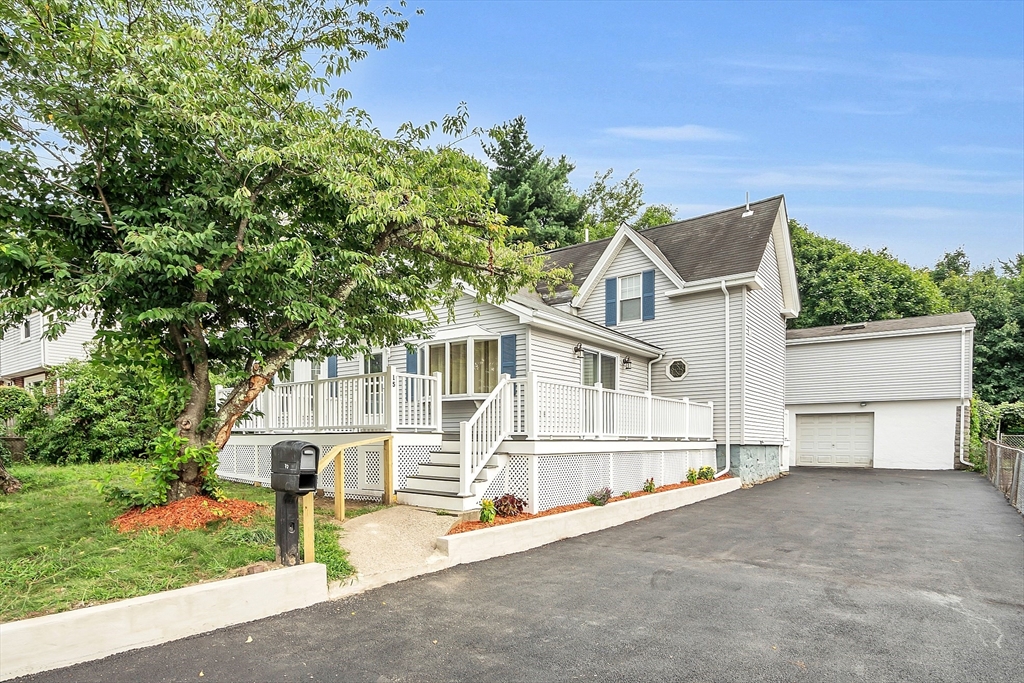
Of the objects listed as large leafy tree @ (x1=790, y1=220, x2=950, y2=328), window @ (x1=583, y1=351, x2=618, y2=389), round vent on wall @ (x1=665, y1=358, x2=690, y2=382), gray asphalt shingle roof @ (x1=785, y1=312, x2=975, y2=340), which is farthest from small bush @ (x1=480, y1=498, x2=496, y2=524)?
large leafy tree @ (x1=790, y1=220, x2=950, y2=328)

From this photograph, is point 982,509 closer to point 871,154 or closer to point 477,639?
point 477,639

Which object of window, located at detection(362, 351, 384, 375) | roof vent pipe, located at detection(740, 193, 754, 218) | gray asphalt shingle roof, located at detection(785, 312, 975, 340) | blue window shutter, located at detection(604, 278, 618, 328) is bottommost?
window, located at detection(362, 351, 384, 375)

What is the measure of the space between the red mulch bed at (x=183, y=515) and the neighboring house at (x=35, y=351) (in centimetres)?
1548

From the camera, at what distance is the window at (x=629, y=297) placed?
56.9ft

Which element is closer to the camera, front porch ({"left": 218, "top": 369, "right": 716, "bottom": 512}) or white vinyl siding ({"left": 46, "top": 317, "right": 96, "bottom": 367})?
front porch ({"left": 218, "top": 369, "right": 716, "bottom": 512})

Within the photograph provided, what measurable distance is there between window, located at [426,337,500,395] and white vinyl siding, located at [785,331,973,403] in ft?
49.4

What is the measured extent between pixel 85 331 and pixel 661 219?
29.4m

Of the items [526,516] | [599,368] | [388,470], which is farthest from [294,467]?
[599,368]

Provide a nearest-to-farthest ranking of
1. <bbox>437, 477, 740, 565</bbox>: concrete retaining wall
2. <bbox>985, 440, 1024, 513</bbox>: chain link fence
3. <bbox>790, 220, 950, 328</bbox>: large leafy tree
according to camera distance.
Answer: <bbox>437, 477, 740, 565</bbox>: concrete retaining wall < <bbox>985, 440, 1024, 513</bbox>: chain link fence < <bbox>790, 220, 950, 328</bbox>: large leafy tree

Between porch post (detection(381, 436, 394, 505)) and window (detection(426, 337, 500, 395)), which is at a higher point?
window (detection(426, 337, 500, 395))

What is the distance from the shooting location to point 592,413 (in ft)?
35.0

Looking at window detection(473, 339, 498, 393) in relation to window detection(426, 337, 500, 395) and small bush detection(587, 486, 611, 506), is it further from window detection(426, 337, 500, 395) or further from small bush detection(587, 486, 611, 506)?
small bush detection(587, 486, 611, 506)

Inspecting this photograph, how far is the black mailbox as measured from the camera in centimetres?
557

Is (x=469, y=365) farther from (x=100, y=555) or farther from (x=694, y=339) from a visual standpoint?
(x=100, y=555)
